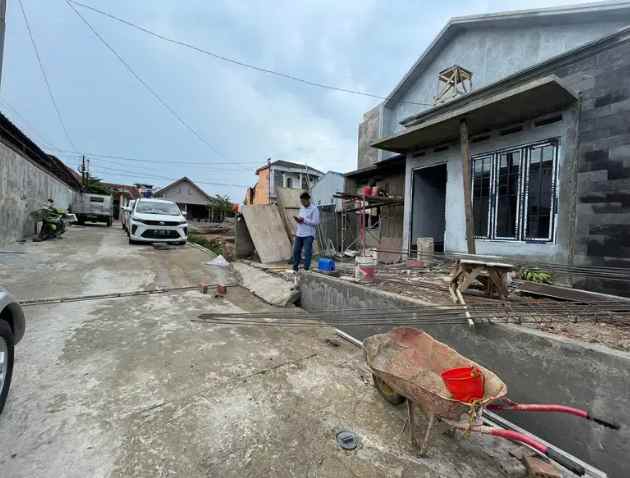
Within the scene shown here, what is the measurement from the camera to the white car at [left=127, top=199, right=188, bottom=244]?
9477 millimetres

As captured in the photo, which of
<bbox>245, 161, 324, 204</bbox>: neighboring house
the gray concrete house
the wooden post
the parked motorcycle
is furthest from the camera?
<bbox>245, 161, 324, 204</bbox>: neighboring house

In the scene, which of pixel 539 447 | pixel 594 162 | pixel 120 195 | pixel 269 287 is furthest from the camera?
pixel 120 195

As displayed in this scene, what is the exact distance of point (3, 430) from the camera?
72.3 inches

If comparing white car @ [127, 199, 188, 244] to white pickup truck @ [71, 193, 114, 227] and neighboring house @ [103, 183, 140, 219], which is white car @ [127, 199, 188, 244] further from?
neighboring house @ [103, 183, 140, 219]

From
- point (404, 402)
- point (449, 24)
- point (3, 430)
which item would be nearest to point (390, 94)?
point (449, 24)

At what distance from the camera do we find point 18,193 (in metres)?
9.05

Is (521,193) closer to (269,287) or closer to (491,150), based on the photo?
(491,150)

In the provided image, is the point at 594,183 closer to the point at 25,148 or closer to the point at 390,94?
the point at 390,94

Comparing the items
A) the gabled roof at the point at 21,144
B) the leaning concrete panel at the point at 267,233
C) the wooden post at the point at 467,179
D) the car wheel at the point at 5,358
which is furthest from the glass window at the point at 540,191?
the gabled roof at the point at 21,144

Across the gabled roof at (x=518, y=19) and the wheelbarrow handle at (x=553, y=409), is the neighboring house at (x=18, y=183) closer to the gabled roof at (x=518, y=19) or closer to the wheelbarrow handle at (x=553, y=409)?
the wheelbarrow handle at (x=553, y=409)

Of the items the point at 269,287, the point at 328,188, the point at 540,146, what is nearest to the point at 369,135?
the point at 328,188

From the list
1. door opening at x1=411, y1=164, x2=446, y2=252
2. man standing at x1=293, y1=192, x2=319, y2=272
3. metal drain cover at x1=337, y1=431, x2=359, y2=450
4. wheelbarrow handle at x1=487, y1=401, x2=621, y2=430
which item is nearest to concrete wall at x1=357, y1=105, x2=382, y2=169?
door opening at x1=411, y1=164, x2=446, y2=252

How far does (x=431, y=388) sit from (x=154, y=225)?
9.76m

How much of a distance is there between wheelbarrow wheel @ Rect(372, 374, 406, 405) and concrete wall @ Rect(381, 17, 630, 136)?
24.6 ft
